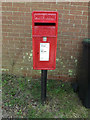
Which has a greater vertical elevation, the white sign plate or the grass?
the white sign plate

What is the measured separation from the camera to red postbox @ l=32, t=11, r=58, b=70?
212 cm

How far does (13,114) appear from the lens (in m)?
2.47

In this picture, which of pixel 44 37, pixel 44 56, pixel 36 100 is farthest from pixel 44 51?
pixel 36 100

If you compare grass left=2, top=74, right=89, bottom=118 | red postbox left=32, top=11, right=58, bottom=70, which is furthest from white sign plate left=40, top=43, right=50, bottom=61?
grass left=2, top=74, right=89, bottom=118

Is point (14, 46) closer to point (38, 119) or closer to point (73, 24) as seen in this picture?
point (73, 24)

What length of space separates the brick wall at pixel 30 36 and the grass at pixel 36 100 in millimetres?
314

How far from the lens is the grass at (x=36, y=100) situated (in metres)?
2.52

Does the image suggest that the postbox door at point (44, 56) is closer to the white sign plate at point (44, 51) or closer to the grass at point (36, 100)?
the white sign plate at point (44, 51)

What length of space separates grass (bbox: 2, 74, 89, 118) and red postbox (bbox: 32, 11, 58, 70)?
95cm

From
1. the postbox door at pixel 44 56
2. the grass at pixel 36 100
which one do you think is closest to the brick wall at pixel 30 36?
the grass at pixel 36 100

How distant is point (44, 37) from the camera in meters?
2.19

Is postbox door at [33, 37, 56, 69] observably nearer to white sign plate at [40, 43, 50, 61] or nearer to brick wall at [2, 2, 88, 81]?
white sign plate at [40, 43, 50, 61]

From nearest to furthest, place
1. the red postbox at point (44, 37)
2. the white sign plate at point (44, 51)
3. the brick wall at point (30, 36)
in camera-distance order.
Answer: the red postbox at point (44, 37) < the white sign plate at point (44, 51) < the brick wall at point (30, 36)

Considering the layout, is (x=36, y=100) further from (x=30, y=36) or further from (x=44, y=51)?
(x=30, y=36)
